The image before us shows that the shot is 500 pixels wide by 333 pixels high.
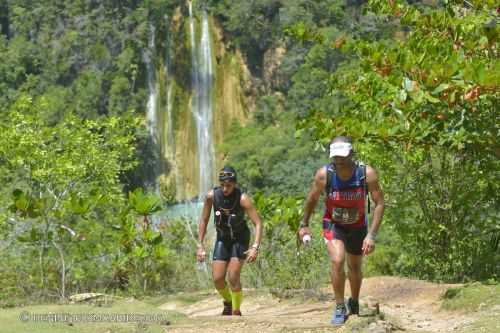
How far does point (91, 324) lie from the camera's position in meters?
5.57

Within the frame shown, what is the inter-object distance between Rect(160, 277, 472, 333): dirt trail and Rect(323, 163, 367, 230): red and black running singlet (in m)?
0.69

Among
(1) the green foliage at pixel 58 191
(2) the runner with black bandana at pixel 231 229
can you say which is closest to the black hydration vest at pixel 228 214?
(2) the runner with black bandana at pixel 231 229

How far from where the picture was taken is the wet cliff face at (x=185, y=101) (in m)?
42.4

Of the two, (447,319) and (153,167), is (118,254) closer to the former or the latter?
(447,319)

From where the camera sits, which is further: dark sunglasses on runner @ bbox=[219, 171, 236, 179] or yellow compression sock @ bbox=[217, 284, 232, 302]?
yellow compression sock @ bbox=[217, 284, 232, 302]

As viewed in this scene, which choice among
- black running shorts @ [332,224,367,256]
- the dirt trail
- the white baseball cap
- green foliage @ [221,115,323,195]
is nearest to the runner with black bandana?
the dirt trail

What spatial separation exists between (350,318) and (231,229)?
4.51 ft

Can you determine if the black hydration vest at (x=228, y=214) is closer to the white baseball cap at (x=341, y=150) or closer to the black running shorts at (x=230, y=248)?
the black running shorts at (x=230, y=248)

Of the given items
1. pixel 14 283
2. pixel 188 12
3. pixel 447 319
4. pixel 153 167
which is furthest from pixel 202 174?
pixel 447 319

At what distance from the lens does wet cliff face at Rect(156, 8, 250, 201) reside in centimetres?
4238

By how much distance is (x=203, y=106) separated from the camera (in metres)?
42.8

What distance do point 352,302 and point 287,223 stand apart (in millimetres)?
4028

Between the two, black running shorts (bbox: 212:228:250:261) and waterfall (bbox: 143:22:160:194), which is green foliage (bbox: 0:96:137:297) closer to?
black running shorts (bbox: 212:228:250:261)

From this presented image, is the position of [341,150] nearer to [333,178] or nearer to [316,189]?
[333,178]
